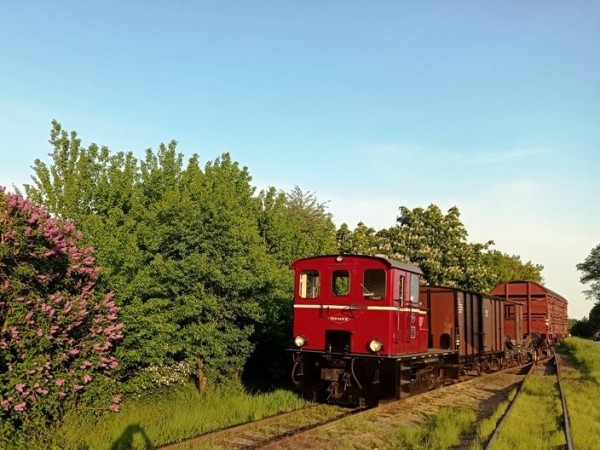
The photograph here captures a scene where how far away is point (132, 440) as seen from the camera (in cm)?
→ 850

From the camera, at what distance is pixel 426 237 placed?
31250 millimetres

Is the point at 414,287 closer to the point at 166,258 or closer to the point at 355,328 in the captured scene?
the point at 355,328

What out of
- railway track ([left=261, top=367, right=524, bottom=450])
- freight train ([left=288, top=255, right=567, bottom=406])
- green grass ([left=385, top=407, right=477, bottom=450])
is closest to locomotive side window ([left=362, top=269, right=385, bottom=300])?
freight train ([left=288, top=255, right=567, bottom=406])

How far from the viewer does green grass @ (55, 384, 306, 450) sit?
329 inches

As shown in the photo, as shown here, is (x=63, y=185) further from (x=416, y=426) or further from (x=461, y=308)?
(x=461, y=308)

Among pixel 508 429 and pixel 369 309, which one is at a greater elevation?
pixel 369 309

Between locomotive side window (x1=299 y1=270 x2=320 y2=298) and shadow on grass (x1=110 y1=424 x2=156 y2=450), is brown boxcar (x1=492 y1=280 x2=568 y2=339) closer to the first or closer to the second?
locomotive side window (x1=299 y1=270 x2=320 y2=298)

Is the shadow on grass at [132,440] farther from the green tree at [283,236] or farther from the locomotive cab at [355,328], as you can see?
the green tree at [283,236]

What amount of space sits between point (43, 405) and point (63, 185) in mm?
6534

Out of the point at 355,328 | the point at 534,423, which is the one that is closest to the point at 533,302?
the point at 534,423

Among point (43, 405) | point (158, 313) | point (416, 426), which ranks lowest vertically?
point (416, 426)

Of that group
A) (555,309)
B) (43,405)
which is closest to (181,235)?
(43,405)

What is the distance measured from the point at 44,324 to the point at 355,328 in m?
A: 6.72

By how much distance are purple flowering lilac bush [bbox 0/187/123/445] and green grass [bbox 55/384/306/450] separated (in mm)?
361
